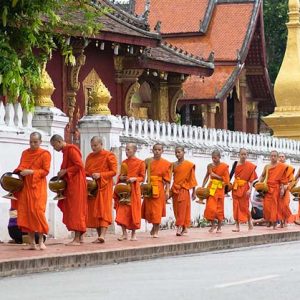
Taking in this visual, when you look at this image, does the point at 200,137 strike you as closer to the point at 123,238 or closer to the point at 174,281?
the point at 123,238

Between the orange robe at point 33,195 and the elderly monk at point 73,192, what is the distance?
2.51ft

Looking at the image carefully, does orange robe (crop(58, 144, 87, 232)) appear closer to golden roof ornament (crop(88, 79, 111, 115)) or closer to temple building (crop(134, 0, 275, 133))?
golden roof ornament (crop(88, 79, 111, 115))

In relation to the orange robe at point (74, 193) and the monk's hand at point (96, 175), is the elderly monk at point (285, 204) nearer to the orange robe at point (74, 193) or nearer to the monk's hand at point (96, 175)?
the monk's hand at point (96, 175)

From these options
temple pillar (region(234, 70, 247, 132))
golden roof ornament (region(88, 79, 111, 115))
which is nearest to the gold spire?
temple pillar (region(234, 70, 247, 132))

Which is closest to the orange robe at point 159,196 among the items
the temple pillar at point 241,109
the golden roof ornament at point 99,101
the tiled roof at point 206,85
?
the golden roof ornament at point 99,101

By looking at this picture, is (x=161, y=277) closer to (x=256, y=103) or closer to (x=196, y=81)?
(x=196, y=81)

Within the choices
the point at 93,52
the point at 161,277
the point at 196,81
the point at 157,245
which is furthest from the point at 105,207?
the point at 196,81

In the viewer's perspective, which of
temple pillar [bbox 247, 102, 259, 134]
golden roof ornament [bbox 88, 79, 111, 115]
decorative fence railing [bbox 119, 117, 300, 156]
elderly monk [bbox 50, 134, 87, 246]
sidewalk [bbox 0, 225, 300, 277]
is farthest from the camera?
temple pillar [bbox 247, 102, 259, 134]

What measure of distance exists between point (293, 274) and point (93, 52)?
1662cm

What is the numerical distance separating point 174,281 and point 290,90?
84.9 feet

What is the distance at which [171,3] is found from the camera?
44000 mm

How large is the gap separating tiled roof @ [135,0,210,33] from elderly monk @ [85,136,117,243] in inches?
859

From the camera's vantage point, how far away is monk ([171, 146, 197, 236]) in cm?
2436

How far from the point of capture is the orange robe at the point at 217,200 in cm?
2581
